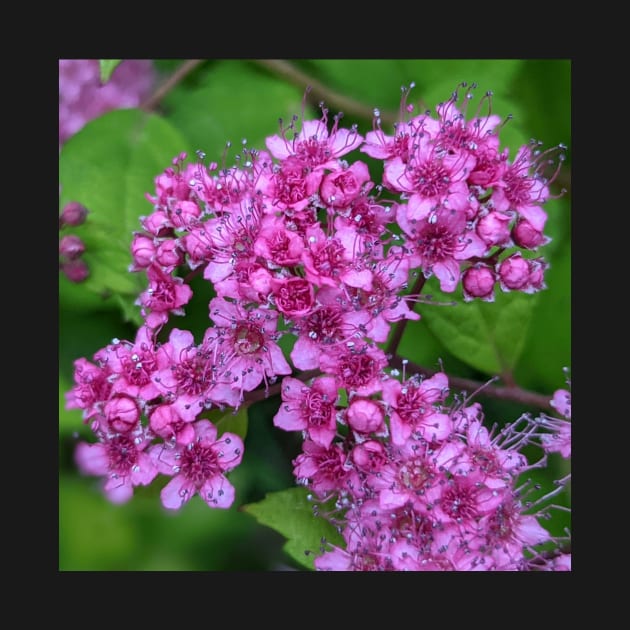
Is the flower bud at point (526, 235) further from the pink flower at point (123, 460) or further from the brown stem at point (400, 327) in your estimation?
the pink flower at point (123, 460)

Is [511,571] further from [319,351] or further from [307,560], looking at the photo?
[319,351]

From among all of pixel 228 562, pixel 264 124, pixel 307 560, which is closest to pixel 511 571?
A: pixel 307 560

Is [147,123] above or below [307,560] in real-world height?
above

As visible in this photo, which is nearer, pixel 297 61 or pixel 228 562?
pixel 228 562

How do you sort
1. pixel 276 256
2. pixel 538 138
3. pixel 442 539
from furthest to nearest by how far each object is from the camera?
pixel 538 138 < pixel 442 539 < pixel 276 256

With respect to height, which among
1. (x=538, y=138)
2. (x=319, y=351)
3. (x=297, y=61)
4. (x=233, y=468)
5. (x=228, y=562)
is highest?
(x=297, y=61)

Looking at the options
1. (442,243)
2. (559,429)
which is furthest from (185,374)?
(559,429)

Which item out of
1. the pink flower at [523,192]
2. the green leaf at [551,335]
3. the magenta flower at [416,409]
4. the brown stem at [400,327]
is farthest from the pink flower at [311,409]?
the green leaf at [551,335]
